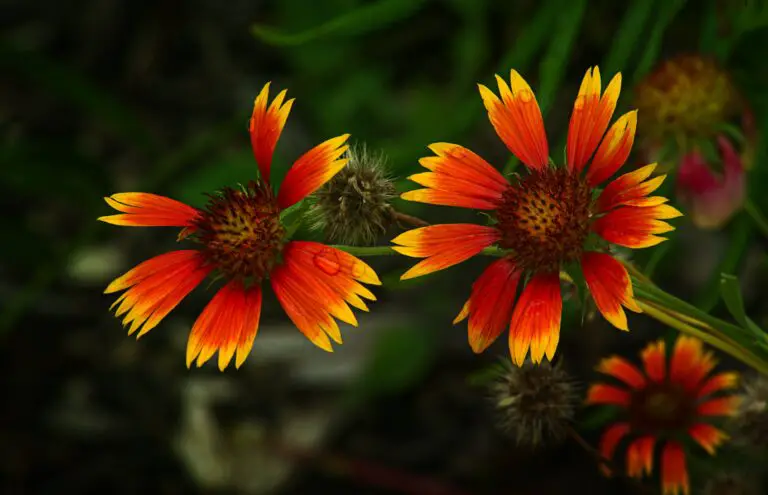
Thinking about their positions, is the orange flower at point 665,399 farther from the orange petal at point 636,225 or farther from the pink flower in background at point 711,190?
the orange petal at point 636,225

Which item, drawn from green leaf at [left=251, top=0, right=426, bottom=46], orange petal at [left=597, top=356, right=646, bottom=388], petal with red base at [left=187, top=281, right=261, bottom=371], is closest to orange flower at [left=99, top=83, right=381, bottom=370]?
petal with red base at [left=187, top=281, right=261, bottom=371]

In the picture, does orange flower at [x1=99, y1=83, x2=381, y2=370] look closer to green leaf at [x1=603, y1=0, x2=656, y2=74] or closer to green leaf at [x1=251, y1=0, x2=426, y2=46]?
green leaf at [x1=251, y1=0, x2=426, y2=46]

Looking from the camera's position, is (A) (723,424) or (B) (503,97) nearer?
(B) (503,97)

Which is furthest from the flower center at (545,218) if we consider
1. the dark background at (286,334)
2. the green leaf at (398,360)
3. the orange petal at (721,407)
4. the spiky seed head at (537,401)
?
the green leaf at (398,360)

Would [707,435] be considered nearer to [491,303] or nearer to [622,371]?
[622,371]

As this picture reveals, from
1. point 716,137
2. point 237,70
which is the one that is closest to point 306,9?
point 237,70

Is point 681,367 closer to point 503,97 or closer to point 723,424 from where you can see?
point 723,424

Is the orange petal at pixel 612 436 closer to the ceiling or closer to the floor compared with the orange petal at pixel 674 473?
closer to the ceiling
